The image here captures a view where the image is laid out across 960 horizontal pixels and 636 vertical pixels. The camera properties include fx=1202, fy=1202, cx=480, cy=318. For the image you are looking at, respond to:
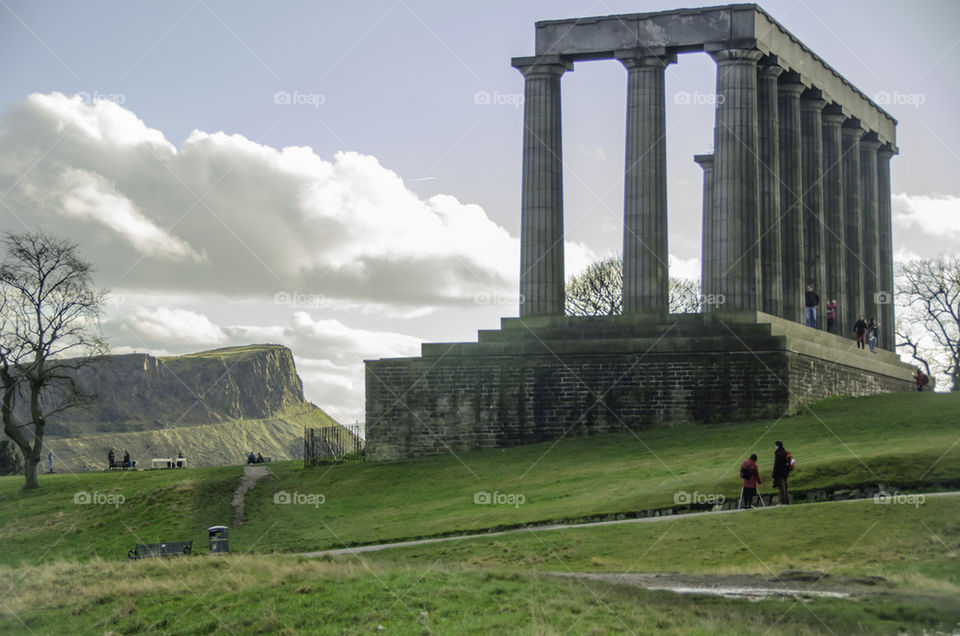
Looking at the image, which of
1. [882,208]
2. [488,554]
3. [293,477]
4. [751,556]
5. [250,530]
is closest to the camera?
[751,556]

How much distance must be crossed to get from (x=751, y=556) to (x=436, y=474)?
2273 cm

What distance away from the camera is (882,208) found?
7525 centimetres

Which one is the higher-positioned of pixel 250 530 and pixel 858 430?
pixel 858 430

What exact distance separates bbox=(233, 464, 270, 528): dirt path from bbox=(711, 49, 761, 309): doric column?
21.9 m

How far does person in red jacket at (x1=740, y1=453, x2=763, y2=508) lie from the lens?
31516mm

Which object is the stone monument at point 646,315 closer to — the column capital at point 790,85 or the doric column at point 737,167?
the doric column at point 737,167

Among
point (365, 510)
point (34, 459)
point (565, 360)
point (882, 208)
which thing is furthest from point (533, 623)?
point (882, 208)

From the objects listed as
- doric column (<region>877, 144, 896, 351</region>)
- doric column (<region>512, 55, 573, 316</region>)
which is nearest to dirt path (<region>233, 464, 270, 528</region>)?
doric column (<region>512, 55, 573, 316</region>)

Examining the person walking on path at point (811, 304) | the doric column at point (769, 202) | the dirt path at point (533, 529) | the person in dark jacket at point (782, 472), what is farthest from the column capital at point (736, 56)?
the dirt path at point (533, 529)

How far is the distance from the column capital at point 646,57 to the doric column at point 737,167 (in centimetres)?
224

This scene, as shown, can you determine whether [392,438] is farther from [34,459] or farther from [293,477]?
[34,459]

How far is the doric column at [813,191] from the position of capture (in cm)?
6316

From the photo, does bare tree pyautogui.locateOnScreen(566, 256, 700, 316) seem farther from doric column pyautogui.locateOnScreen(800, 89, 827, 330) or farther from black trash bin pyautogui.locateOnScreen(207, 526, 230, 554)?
black trash bin pyautogui.locateOnScreen(207, 526, 230, 554)

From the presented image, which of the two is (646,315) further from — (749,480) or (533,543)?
(533,543)
